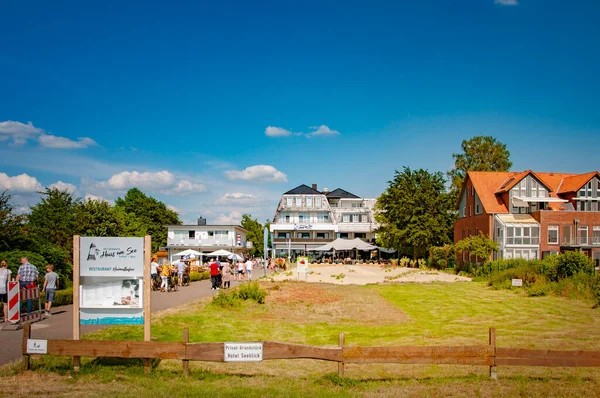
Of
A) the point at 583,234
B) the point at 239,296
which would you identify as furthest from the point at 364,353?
the point at 583,234

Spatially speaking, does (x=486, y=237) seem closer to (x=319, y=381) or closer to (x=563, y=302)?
(x=563, y=302)

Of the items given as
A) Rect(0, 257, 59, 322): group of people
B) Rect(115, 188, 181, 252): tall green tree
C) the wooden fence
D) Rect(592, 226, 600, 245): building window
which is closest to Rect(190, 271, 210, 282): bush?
Rect(0, 257, 59, 322): group of people

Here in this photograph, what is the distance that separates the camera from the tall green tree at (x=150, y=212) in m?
87.6

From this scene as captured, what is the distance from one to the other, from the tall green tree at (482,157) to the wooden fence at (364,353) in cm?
5670

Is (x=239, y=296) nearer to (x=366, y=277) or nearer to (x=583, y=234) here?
(x=366, y=277)

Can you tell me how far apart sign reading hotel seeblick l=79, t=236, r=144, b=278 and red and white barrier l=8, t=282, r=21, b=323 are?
5004 millimetres

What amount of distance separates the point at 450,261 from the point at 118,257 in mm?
44200

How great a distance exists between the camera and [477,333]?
46.0 ft

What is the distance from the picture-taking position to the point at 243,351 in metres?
8.69

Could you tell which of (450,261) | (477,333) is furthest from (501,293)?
(450,261)

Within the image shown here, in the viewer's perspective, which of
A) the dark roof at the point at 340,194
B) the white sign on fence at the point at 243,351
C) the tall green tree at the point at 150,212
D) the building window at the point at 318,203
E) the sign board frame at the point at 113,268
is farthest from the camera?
the dark roof at the point at 340,194

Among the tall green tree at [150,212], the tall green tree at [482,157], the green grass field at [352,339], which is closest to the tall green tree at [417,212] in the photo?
the tall green tree at [482,157]

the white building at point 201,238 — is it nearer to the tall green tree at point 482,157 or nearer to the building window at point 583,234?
the tall green tree at point 482,157

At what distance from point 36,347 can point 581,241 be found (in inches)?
1809
